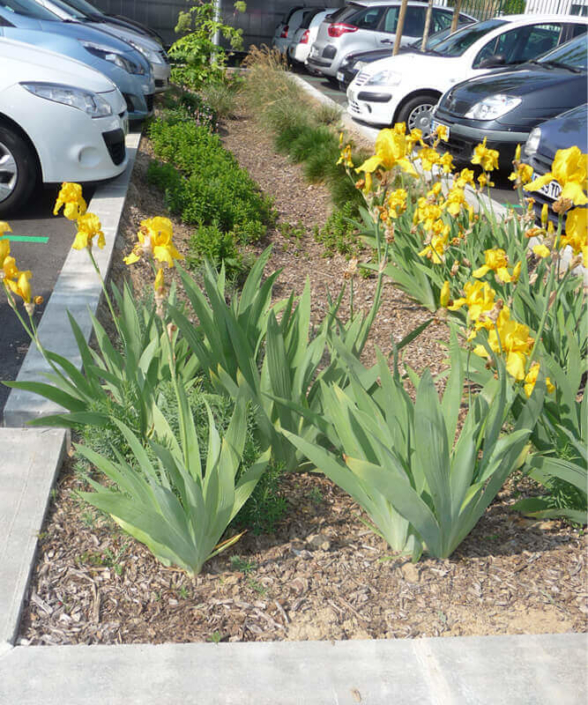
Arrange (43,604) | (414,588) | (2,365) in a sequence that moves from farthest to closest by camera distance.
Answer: (2,365) < (414,588) < (43,604)

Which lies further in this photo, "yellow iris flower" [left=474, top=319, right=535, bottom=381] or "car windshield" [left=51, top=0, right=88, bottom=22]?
"car windshield" [left=51, top=0, right=88, bottom=22]

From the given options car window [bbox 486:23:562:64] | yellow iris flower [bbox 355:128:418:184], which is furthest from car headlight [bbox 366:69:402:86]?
yellow iris flower [bbox 355:128:418:184]

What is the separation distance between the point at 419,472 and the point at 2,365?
215 cm

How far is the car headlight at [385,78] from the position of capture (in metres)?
8.95

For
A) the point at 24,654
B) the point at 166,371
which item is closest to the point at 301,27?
the point at 166,371

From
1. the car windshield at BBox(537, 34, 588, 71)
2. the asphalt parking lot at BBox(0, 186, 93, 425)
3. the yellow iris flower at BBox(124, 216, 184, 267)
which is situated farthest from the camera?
the car windshield at BBox(537, 34, 588, 71)

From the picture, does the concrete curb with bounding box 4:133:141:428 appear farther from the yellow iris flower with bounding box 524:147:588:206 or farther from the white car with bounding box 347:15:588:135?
the white car with bounding box 347:15:588:135

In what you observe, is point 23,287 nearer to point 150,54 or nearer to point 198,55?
point 150,54

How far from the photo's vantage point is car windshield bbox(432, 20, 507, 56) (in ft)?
29.7

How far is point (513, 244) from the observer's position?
12.1 ft


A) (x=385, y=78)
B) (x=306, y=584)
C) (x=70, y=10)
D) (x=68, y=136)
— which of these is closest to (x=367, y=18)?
(x=385, y=78)

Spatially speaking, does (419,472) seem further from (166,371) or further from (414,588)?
(166,371)

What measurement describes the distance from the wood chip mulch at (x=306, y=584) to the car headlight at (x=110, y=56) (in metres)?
6.37

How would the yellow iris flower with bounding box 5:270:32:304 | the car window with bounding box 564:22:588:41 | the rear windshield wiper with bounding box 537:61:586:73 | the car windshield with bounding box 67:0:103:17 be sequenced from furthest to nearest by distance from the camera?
the car windshield with bounding box 67:0:103:17
the car window with bounding box 564:22:588:41
the rear windshield wiper with bounding box 537:61:586:73
the yellow iris flower with bounding box 5:270:32:304
